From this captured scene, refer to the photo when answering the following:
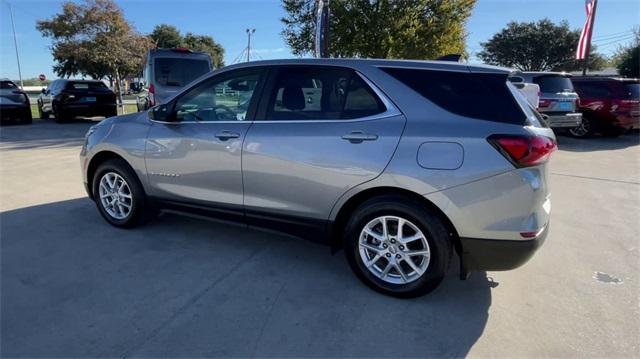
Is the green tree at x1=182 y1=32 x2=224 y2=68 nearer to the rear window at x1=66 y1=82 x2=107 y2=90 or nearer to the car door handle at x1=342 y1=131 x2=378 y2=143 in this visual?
the rear window at x1=66 y1=82 x2=107 y2=90

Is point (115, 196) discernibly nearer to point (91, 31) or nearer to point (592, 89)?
point (592, 89)

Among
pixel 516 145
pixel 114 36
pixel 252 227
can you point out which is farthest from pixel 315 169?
pixel 114 36

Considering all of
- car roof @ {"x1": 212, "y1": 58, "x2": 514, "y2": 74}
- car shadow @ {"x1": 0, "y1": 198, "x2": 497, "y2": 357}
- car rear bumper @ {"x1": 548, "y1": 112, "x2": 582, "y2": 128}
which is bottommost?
car shadow @ {"x1": 0, "y1": 198, "x2": 497, "y2": 357}

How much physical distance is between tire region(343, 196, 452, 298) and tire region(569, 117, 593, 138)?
1131cm

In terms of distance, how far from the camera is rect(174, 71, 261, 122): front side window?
150 inches

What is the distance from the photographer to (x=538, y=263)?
154 inches

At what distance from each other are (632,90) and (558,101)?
7.47 feet

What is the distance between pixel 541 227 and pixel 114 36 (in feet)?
83.2

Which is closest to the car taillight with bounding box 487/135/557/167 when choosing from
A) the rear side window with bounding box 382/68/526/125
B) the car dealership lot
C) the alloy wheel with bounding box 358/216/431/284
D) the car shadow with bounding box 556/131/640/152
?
the rear side window with bounding box 382/68/526/125

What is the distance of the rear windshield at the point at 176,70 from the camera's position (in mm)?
10914

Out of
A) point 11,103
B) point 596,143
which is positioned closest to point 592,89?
point 596,143

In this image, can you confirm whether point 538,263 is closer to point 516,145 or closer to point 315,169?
point 516,145

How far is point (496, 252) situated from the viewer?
2.95 m

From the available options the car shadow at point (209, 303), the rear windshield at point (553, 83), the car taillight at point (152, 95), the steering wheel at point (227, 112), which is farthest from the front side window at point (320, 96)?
the rear windshield at point (553, 83)
